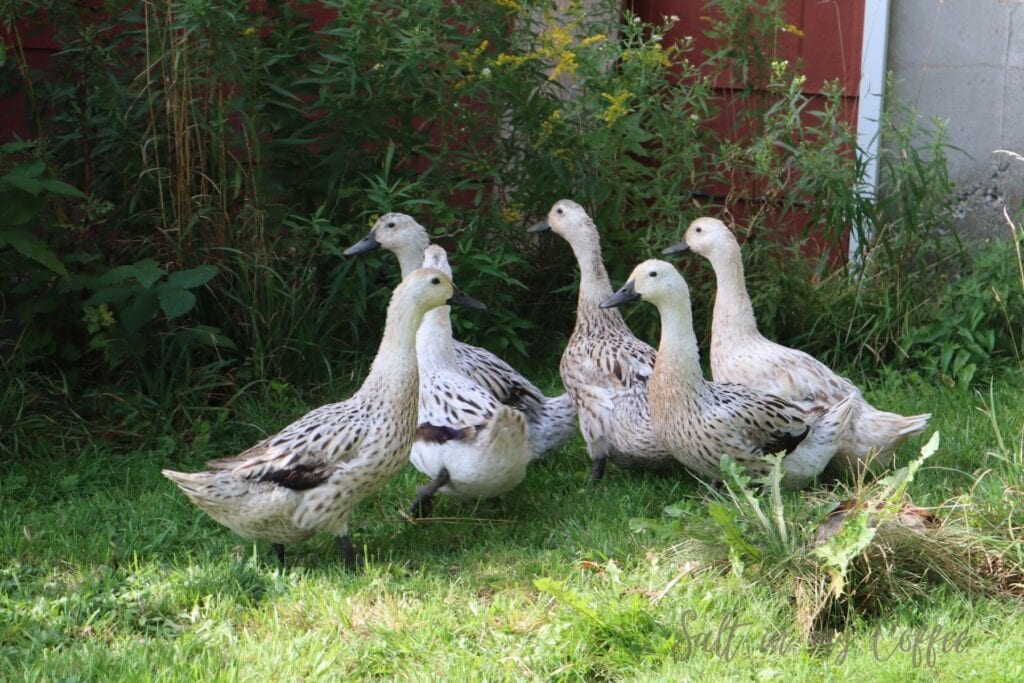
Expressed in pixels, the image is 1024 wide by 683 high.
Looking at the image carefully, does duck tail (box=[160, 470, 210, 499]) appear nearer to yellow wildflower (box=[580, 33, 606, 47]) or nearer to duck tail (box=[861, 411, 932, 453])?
duck tail (box=[861, 411, 932, 453])

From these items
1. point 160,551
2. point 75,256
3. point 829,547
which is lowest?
point 160,551

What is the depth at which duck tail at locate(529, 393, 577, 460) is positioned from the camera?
6.15 m

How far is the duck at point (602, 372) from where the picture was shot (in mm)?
5996

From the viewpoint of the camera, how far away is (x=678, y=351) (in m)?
5.66

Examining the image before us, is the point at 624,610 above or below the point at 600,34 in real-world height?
below

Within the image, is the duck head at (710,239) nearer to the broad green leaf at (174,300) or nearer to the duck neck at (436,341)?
the duck neck at (436,341)

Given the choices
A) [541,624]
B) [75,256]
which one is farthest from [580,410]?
[75,256]

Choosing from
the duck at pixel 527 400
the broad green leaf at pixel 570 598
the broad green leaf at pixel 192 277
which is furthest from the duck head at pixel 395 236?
the broad green leaf at pixel 570 598

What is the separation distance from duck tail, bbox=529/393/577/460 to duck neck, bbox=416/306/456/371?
1.65 feet

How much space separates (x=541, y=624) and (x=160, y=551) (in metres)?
1.69

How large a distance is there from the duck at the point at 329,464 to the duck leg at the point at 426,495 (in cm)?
38

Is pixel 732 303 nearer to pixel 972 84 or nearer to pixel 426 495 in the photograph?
pixel 426 495

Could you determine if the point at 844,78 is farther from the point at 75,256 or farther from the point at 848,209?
the point at 75,256

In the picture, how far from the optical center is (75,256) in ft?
21.2
